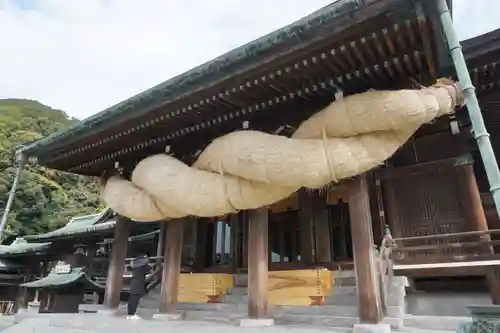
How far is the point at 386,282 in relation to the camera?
4949 millimetres

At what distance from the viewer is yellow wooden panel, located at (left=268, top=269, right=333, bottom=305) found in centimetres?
500

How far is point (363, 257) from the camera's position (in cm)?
416

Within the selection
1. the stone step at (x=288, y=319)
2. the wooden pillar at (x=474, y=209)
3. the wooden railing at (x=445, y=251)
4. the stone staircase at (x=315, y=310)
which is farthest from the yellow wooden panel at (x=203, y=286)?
the wooden pillar at (x=474, y=209)

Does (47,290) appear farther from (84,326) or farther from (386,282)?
(386,282)

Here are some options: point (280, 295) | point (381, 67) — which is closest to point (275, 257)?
point (280, 295)

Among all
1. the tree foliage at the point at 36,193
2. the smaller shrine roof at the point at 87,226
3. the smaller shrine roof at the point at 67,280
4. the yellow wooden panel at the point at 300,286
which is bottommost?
the yellow wooden panel at the point at 300,286

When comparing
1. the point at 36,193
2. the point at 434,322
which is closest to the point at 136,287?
the point at 434,322

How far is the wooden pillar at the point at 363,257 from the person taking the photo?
3941 millimetres

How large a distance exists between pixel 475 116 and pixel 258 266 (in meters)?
3.18

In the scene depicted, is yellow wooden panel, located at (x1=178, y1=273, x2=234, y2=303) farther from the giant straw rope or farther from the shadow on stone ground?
the giant straw rope

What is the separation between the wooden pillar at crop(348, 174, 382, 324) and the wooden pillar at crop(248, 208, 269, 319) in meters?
1.22

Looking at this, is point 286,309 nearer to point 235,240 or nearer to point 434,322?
point 434,322

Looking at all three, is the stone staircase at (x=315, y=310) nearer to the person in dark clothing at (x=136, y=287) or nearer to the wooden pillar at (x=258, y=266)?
the wooden pillar at (x=258, y=266)

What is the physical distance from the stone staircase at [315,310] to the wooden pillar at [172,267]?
1.12 ft
